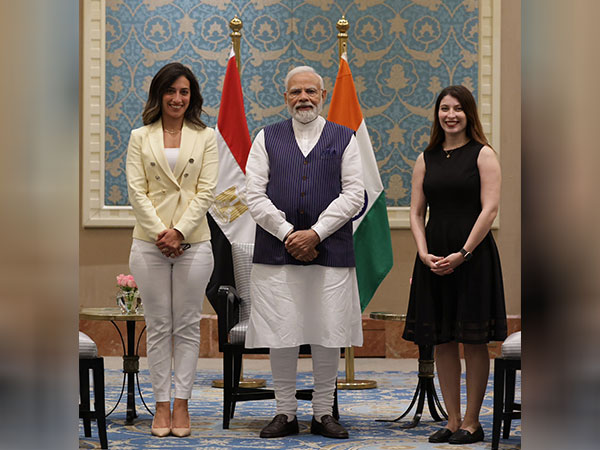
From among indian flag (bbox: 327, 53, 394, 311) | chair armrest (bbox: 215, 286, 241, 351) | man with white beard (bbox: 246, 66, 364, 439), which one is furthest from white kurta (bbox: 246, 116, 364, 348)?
indian flag (bbox: 327, 53, 394, 311)

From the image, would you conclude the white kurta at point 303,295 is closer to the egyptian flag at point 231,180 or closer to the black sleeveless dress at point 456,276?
the black sleeveless dress at point 456,276

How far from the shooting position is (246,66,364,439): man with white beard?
3.51 meters

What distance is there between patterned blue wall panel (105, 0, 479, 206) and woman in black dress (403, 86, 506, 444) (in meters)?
3.52

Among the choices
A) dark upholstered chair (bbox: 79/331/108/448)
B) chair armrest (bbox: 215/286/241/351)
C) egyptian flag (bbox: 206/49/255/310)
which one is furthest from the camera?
egyptian flag (bbox: 206/49/255/310)

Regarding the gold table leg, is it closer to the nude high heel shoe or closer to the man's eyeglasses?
the nude high heel shoe

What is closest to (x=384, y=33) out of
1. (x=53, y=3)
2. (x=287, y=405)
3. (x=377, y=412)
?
(x=377, y=412)

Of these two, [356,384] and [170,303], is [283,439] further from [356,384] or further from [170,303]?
[356,384]

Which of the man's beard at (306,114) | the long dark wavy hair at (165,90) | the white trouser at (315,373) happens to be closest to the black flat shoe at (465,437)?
the white trouser at (315,373)

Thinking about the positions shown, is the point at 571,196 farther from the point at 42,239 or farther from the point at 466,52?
the point at 466,52

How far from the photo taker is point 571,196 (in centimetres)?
63

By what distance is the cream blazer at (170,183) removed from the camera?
143 inches

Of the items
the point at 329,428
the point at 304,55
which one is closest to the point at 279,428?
the point at 329,428

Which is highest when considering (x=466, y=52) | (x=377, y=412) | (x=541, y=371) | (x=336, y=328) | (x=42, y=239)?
(x=466, y=52)

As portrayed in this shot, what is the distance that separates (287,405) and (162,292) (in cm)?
75
